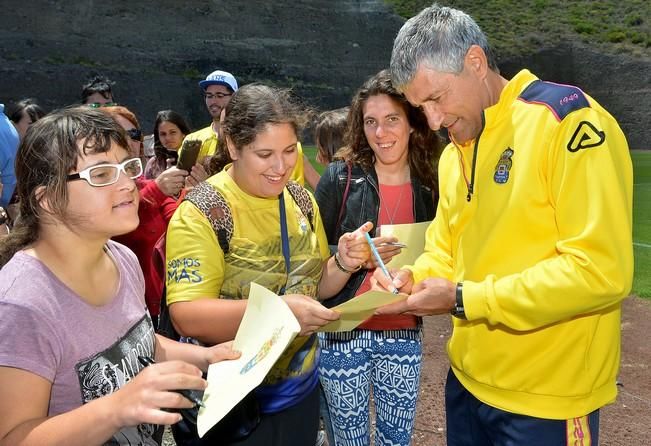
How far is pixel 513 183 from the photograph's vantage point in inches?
72.7

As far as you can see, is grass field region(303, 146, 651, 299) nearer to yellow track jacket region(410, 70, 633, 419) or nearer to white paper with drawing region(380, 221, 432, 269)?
white paper with drawing region(380, 221, 432, 269)

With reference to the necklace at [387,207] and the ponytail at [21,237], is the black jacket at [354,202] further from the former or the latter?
the ponytail at [21,237]

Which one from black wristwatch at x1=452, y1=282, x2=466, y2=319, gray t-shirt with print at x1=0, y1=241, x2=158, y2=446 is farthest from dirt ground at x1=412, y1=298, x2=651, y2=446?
gray t-shirt with print at x1=0, y1=241, x2=158, y2=446

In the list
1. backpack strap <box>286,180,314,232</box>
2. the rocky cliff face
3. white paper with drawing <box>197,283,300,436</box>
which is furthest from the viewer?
the rocky cliff face

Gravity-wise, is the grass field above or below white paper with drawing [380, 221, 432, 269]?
below

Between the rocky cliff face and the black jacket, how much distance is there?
39646 millimetres

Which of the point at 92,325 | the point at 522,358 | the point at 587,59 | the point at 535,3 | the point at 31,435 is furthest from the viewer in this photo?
the point at 535,3

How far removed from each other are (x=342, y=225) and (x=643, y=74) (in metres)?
50.9

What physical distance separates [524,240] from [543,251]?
6 cm

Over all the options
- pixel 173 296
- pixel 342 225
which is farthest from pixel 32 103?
pixel 173 296

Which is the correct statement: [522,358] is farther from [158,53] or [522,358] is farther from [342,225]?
[158,53]

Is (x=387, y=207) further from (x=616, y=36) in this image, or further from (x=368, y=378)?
(x=616, y=36)

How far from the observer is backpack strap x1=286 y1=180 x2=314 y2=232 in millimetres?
2430

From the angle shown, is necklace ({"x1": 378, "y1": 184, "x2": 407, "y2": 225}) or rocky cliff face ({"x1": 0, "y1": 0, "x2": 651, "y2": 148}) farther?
rocky cliff face ({"x1": 0, "y1": 0, "x2": 651, "y2": 148})
